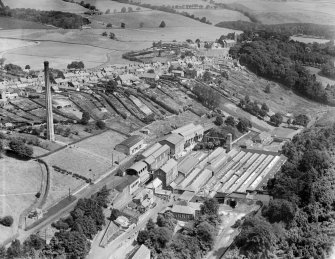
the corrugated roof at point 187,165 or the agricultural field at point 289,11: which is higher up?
the agricultural field at point 289,11

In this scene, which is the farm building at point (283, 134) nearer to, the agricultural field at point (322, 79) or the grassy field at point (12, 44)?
the agricultural field at point (322, 79)

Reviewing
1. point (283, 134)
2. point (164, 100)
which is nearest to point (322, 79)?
point (283, 134)

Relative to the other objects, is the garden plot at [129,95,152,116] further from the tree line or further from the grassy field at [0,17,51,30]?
the tree line

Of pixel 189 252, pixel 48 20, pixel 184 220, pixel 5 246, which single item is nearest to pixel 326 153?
pixel 184 220

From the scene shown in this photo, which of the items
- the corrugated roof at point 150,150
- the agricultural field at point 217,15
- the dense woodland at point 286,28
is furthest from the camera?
the agricultural field at point 217,15

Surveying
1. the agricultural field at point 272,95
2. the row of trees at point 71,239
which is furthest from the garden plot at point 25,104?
the agricultural field at point 272,95

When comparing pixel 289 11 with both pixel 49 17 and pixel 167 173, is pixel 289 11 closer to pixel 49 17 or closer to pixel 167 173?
pixel 49 17

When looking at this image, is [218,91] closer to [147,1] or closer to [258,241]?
[258,241]
